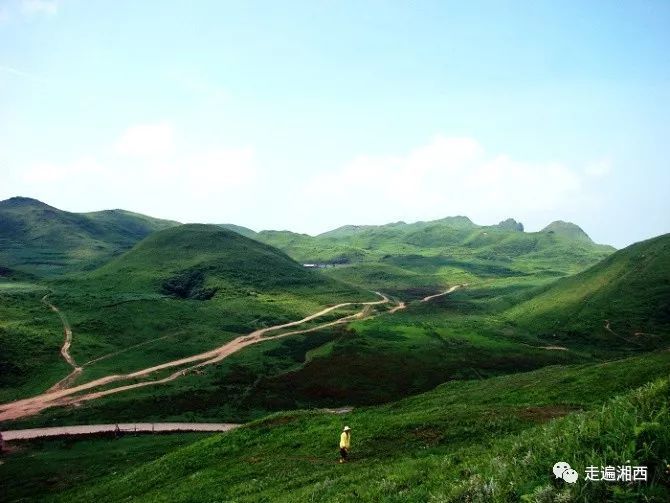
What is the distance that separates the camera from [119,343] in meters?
118

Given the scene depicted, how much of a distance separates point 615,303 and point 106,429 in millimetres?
150481

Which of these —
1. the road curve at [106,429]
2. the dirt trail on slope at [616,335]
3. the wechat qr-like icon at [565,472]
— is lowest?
the road curve at [106,429]

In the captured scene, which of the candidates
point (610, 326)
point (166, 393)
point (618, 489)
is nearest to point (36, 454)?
point (166, 393)

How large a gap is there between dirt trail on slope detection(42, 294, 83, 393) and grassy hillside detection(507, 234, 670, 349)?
13391 centimetres

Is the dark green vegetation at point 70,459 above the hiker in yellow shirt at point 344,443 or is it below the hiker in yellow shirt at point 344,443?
below

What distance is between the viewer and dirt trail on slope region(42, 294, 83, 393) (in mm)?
88688

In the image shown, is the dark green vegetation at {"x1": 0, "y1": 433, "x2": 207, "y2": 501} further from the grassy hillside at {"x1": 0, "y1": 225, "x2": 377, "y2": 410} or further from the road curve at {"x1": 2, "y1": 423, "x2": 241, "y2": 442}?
the grassy hillside at {"x1": 0, "y1": 225, "x2": 377, "y2": 410}

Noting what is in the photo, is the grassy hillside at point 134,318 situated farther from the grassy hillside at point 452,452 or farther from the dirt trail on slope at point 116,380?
the grassy hillside at point 452,452

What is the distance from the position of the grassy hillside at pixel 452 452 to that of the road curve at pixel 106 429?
2607cm

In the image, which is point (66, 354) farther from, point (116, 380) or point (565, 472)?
point (565, 472)

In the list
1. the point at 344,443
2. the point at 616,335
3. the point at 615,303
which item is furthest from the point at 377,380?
the point at 615,303

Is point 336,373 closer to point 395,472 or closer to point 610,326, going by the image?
point 395,472

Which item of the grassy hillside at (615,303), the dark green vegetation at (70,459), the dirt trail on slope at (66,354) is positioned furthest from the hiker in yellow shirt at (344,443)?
the grassy hillside at (615,303)

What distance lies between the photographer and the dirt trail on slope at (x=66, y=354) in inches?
3492
